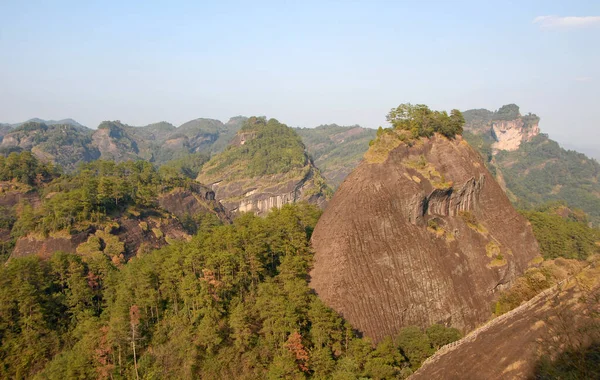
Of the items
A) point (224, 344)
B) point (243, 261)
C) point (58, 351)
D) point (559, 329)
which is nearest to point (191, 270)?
point (243, 261)

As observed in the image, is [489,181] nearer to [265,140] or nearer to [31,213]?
[31,213]

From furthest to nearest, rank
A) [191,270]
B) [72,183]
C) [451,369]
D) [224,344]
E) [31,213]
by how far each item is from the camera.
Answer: [72,183], [31,213], [191,270], [224,344], [451,369]

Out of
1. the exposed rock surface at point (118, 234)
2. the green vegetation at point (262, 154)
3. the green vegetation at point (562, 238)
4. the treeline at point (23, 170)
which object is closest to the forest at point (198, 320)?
the exposed rock surface at point (118, 234)

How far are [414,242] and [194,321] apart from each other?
59.4 feet

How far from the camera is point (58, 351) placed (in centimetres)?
2816

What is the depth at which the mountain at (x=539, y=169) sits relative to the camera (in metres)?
138

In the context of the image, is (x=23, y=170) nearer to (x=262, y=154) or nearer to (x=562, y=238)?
(x=262, y=154)

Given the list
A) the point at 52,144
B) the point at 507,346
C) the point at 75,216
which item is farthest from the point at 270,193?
the point at 52,144

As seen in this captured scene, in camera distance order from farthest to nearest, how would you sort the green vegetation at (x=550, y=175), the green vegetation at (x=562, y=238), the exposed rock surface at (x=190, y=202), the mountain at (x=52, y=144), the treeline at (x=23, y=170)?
the mountain at (x=52, y=144), the green vegetation at (x=550, y=175), the exposed rock surface at (x=190, y=202), the treeline at (x=23, y=170), the green vegetation at (x=562, y=238)

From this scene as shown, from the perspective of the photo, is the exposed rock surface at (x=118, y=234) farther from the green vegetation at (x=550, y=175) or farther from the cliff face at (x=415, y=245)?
the green vegetation at (x=550, y=175)

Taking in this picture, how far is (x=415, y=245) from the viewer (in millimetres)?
32406

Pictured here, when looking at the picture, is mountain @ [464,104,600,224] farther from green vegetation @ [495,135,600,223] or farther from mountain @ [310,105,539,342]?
mountain @ [310,105,539,342]

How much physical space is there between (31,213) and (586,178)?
18361 centimetres

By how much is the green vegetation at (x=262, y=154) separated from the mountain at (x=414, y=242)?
74027 millimetres
